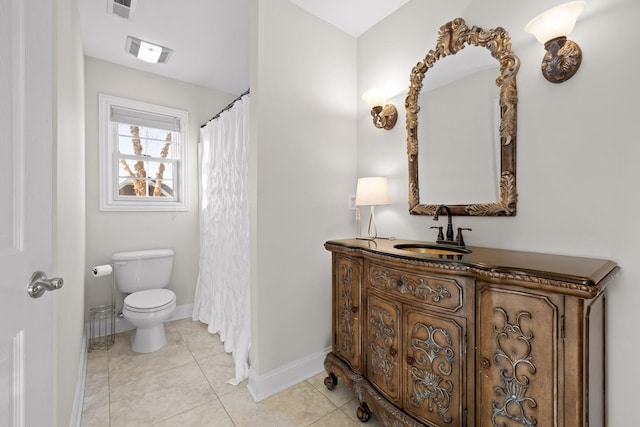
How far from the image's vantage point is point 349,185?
2252mm

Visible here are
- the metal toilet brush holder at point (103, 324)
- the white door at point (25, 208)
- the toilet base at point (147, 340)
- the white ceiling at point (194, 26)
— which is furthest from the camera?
the metal toilet brush holder at point (103, 324)

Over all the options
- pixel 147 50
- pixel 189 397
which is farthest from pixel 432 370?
pixel 147 50

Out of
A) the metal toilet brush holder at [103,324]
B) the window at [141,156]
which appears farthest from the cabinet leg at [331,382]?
the window at [141,156]

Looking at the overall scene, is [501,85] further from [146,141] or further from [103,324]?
[103,324]

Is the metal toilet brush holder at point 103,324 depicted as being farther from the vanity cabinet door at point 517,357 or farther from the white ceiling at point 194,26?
the vanity cabinet door at point 517,357

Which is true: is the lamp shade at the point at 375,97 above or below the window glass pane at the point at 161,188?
above

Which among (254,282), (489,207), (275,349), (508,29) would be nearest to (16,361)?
(254,282)

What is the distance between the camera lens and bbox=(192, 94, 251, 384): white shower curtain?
2.12 meters

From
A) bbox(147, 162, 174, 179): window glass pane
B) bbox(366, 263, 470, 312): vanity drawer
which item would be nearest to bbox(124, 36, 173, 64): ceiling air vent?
bbox(147, 162, 174, 179): window glass pane

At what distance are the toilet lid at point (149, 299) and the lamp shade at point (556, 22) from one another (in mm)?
2915

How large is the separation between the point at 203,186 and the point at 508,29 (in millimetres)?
2737

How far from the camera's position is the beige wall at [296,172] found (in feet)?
5.91

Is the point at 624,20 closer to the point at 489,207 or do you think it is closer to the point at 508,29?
the point at 508,29

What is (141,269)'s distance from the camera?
2.59 m
